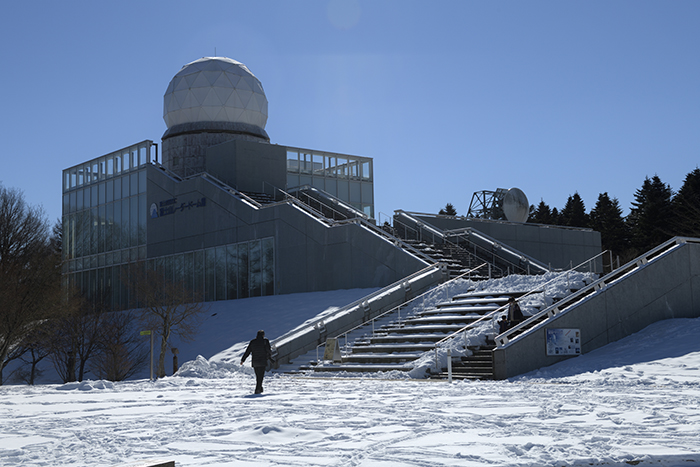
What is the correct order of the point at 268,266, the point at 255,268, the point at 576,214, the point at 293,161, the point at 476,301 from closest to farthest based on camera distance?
the point at 476,301
the point at 268,266
the point at 255,268
the point at 293,161
the point at 576,214

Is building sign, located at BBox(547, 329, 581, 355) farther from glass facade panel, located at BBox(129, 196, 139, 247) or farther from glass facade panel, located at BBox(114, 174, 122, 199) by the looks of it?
glass facade panel, located at BBox(114, 174, 122, 199)

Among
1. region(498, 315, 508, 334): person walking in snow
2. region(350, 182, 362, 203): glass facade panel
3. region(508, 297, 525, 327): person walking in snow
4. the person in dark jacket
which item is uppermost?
region(350, 182, 362, 203): glass facade panel

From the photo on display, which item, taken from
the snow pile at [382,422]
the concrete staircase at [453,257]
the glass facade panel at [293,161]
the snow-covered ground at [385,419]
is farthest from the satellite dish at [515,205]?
the snow pile at [382,422]

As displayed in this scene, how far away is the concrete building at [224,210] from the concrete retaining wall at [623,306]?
942 cm

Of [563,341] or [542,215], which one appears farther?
[542,215]

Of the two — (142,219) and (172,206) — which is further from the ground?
(172,206)

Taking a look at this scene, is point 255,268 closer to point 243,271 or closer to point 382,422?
point 243,271

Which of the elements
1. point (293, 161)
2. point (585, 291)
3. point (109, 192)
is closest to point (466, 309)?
point (585, 291)

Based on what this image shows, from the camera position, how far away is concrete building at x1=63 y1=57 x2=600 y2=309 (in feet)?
109

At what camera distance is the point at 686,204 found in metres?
58.1

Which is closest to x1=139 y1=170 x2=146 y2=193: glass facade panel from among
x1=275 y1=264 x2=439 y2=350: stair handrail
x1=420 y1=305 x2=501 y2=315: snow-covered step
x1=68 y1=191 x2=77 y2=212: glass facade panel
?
x1=68 y1=191 x2=77 y2=212: glass facade panel

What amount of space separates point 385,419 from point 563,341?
412 inches

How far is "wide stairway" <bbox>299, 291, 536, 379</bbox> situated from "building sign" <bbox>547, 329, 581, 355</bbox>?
5.39 feet

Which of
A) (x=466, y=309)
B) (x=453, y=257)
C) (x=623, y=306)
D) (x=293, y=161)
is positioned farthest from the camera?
(x=293, y=161)
